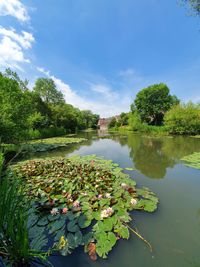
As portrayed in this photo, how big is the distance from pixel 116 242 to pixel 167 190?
210 centimetres

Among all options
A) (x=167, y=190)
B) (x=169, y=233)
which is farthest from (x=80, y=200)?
(x=167, y=190)

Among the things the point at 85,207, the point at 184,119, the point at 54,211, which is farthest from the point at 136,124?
the point at 54,211

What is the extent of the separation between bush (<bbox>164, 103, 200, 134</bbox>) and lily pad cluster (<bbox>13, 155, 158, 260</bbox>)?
16.0 m

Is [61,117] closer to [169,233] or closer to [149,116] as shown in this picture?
[149,116]

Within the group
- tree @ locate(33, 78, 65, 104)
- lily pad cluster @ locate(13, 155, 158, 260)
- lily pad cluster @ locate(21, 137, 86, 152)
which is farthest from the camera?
tree @ locate(33, 78, 65, 104)

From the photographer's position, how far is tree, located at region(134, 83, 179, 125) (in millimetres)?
26359

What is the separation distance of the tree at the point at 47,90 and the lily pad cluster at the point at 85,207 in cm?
2402

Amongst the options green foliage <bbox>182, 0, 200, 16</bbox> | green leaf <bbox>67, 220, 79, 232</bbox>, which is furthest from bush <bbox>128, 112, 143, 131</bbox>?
green leaf <bbox>67, 220, 79, 232</bbox>

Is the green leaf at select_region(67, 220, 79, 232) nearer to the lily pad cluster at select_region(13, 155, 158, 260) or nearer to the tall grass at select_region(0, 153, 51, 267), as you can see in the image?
the lily pad cluster at select_region(13, 155, 158, 260)

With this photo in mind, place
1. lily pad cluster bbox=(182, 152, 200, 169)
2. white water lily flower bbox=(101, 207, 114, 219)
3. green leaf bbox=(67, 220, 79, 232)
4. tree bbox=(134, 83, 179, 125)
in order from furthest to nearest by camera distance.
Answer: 1. tree bbox=(134, 83, 179, 125)
2. lily pad cluster bbox=(182, 152, 200, 169)
3. white water lily flower bbox=(101, 207, 114, 219)
4. green leaf bbox=(67, 220, 79, 232)

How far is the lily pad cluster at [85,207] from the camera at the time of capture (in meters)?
1.92

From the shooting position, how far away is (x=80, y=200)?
2.80 meters

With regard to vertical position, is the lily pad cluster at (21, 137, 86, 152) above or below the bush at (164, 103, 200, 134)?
below

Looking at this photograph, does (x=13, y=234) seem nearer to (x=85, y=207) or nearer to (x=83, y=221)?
(x=83, y=221)
